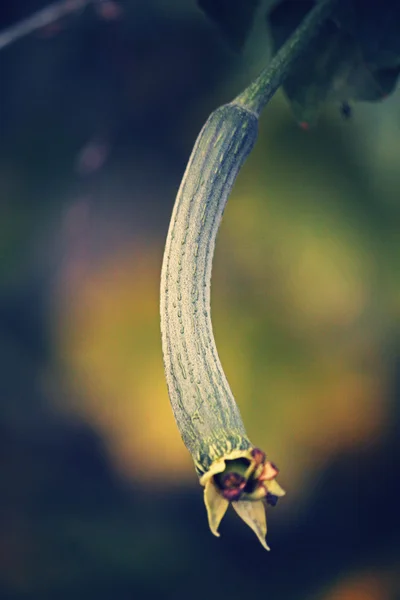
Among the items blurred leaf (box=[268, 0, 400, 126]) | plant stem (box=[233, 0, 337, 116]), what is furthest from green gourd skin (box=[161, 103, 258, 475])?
blurred leaf (box=[268, 0, 400, 126])

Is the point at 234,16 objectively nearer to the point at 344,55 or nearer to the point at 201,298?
the point at 344,55

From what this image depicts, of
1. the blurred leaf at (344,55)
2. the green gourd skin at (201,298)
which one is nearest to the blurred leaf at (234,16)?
the blurred leaf at (344,55)

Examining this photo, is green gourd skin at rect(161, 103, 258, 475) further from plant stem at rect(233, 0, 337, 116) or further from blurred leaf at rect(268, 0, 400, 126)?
blurred leaf at rect(268, 0, 400, 126)

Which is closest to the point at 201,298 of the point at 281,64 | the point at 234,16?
the point at 281,64

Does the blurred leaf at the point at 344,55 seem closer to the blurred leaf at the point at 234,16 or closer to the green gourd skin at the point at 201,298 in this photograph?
the blurred leaf at the point at 234,16

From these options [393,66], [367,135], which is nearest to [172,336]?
[393,66]
